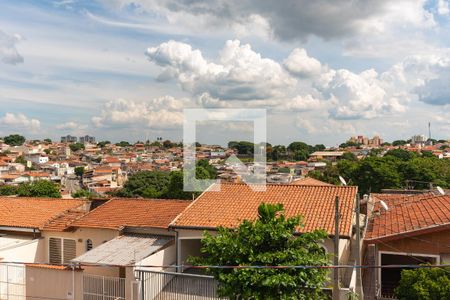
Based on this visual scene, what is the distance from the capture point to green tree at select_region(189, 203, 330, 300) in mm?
8453

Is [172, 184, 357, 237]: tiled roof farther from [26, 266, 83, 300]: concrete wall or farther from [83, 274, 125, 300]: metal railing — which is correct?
[26, 266, 83, 300]: concrete wall

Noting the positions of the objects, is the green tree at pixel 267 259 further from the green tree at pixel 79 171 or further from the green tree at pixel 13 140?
the green tree at pixel 13 140

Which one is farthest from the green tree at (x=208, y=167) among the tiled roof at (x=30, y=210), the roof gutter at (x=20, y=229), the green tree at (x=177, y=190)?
the roof gutter at (x=20, y=229)

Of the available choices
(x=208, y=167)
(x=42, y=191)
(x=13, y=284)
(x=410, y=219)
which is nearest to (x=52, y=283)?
(x=13, y=284)

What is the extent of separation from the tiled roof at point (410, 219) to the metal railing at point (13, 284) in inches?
500

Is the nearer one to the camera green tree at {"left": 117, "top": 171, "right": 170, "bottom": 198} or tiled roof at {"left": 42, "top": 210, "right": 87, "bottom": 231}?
tiled roof at {"left": 42, "top": 210, "right": 87, "bottom": 231}

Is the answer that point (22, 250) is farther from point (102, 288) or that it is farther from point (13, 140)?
point (13, 140)

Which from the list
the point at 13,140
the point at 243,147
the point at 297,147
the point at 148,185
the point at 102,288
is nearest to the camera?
the point at 102,288

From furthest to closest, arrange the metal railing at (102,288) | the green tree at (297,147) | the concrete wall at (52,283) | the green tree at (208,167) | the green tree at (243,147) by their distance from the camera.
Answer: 1. the green tree at (297,147)
2. the green tree at (208,167)
3. the green tree at (243,147)
4. the concrete wall at (52,283)
5. the metal railing at (102,288)

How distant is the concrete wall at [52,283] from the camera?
494 inches

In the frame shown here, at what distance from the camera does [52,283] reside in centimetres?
1279

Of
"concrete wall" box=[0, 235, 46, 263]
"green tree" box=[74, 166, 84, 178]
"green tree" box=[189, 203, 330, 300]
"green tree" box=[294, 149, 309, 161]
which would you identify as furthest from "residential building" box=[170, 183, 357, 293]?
"green tree" box=[294, 149, 309, 161]

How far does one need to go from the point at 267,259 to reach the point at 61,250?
11.8m

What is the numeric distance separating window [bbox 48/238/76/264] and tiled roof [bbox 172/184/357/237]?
18.3 feet
